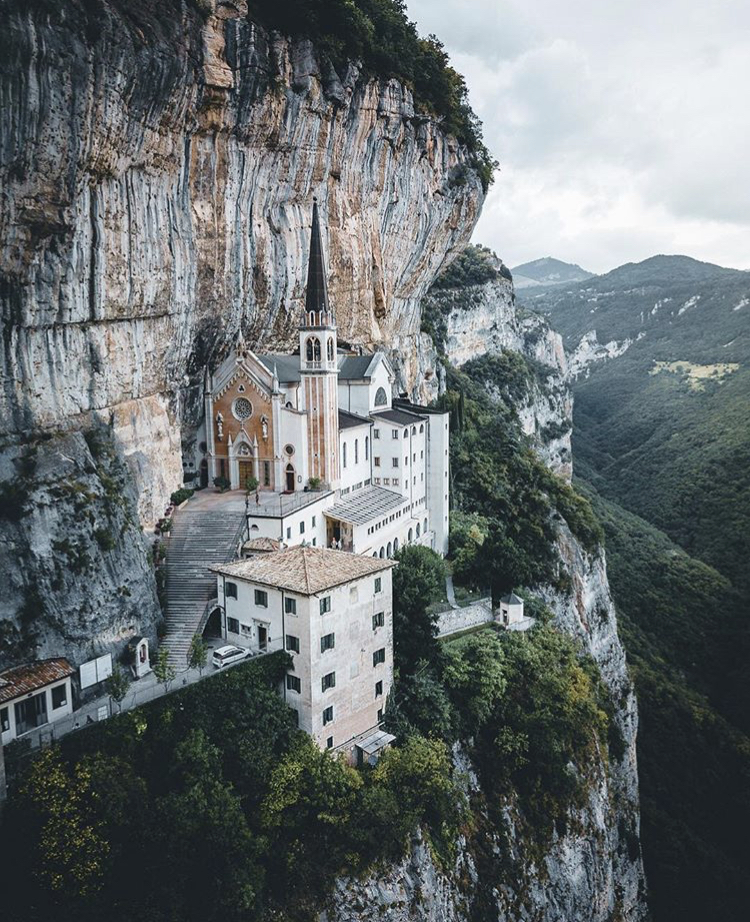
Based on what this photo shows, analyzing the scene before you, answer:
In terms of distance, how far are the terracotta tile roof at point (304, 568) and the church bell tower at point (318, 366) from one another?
10.4 meters

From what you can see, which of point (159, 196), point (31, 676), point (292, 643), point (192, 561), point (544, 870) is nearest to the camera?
point (31, 676)

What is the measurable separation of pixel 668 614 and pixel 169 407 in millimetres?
61154

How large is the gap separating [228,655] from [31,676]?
7.01 meters

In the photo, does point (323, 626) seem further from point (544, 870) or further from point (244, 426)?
point (544, 870)

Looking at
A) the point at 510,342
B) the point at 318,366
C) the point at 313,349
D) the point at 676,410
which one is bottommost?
the point at 676,410

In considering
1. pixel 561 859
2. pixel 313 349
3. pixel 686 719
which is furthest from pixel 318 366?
pixel 686 719

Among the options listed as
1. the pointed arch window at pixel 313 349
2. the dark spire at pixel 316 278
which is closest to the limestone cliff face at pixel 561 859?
the pointed arch window at pixel 313 349

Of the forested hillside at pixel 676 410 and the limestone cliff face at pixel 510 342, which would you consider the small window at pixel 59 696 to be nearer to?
the limestone cliff face at pixel 510 342

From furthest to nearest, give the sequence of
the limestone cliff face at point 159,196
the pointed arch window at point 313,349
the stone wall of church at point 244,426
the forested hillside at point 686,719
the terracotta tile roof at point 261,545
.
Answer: the forested hillside at point 686,719
the pointed arch window at point 313,349
the stone wall of church at point 244,426
the terracotta tile roof at point 261,545
the limestone cliff face at point 159,196

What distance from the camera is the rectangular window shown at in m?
29.7

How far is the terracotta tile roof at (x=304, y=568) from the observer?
29.6 m

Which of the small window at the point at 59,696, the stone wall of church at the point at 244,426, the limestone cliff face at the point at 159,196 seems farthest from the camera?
the stone wall of church at the point at 244,426

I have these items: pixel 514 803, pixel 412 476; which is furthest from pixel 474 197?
pixel 514 803

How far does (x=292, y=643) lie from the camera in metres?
29.8
